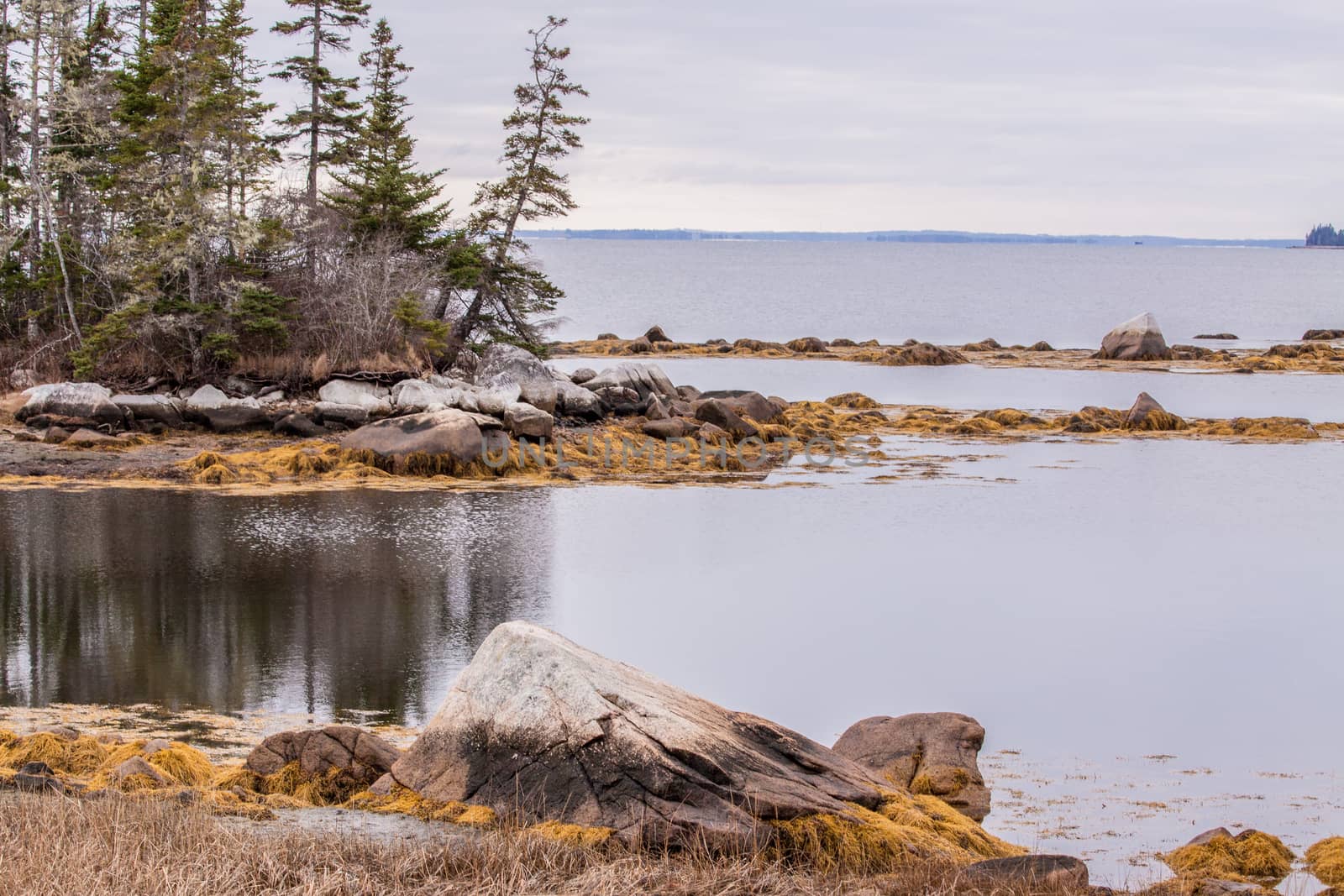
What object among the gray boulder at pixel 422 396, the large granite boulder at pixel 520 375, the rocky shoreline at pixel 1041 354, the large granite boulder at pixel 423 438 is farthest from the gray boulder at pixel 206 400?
the rocky shoreline at pixel 1041 354

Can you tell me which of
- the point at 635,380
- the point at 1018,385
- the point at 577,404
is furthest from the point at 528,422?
the point at 1018,385

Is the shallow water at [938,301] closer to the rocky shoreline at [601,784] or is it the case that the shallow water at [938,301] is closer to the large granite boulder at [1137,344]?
the large granite boulder at [1137,344]

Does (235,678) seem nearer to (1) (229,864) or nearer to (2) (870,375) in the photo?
(1) (229,864)

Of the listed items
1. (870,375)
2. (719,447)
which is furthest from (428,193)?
(870,375)

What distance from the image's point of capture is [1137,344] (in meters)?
49.9

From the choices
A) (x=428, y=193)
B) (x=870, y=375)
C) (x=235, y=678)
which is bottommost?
(x=235, y=678)

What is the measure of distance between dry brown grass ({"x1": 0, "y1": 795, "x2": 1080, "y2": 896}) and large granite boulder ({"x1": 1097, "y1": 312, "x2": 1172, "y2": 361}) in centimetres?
4589

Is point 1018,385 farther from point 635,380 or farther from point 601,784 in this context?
point 601,784

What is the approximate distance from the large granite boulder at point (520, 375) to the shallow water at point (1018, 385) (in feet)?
29.3

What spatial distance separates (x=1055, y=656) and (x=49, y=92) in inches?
958

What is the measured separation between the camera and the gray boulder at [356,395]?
85.3 feet

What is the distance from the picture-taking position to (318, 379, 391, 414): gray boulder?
85.3 ft

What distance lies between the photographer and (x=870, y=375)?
44031mm

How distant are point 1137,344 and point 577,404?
29.1 meters
